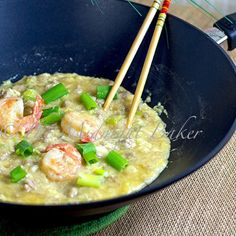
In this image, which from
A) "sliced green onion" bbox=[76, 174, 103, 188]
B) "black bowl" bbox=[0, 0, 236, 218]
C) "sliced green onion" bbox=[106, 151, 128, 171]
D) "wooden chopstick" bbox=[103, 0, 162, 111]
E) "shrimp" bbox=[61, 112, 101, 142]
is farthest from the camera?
"wooden chopstick" bbox=[103, 0, 162, 111]

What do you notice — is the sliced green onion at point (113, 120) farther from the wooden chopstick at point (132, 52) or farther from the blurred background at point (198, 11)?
the blurred background at point (198, 11)

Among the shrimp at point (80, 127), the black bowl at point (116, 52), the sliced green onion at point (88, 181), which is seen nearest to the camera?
the sliced green onion at point (88, 181)

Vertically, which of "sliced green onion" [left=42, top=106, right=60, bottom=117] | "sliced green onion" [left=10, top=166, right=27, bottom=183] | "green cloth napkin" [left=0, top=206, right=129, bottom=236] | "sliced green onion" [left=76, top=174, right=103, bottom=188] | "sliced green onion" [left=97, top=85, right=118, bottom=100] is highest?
"sliced green onion" [left=76, top=174, right=103, bottom=188]

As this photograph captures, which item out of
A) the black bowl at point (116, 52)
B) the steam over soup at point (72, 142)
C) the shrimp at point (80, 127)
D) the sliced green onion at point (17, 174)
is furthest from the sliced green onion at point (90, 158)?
the black bowl at point (116, 52)

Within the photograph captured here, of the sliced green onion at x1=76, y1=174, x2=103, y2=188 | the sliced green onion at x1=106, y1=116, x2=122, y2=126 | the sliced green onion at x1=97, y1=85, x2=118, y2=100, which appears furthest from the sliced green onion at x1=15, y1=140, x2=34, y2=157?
the sliced green onion at x1=97, y1=85, x2=118, y2=100

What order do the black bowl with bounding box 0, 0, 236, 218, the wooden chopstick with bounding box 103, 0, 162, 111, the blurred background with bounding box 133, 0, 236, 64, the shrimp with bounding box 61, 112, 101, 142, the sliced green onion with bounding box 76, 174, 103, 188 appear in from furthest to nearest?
1. the blurred background with bounding box 133, 0, 236, 64
2. the wooden chopstick with bounding box 103, 0, 162, 111
3. the black bowl with bounding box 0, 0, 236, 218
4. the shrimp with bounding box 61, 112, 101, 142
5. the sliced green onion with bounding box 76, 174, 103, 188

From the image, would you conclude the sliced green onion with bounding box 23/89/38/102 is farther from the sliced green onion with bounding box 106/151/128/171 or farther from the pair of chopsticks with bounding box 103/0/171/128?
the sliced green onion with bounding box 106/151/128/171
